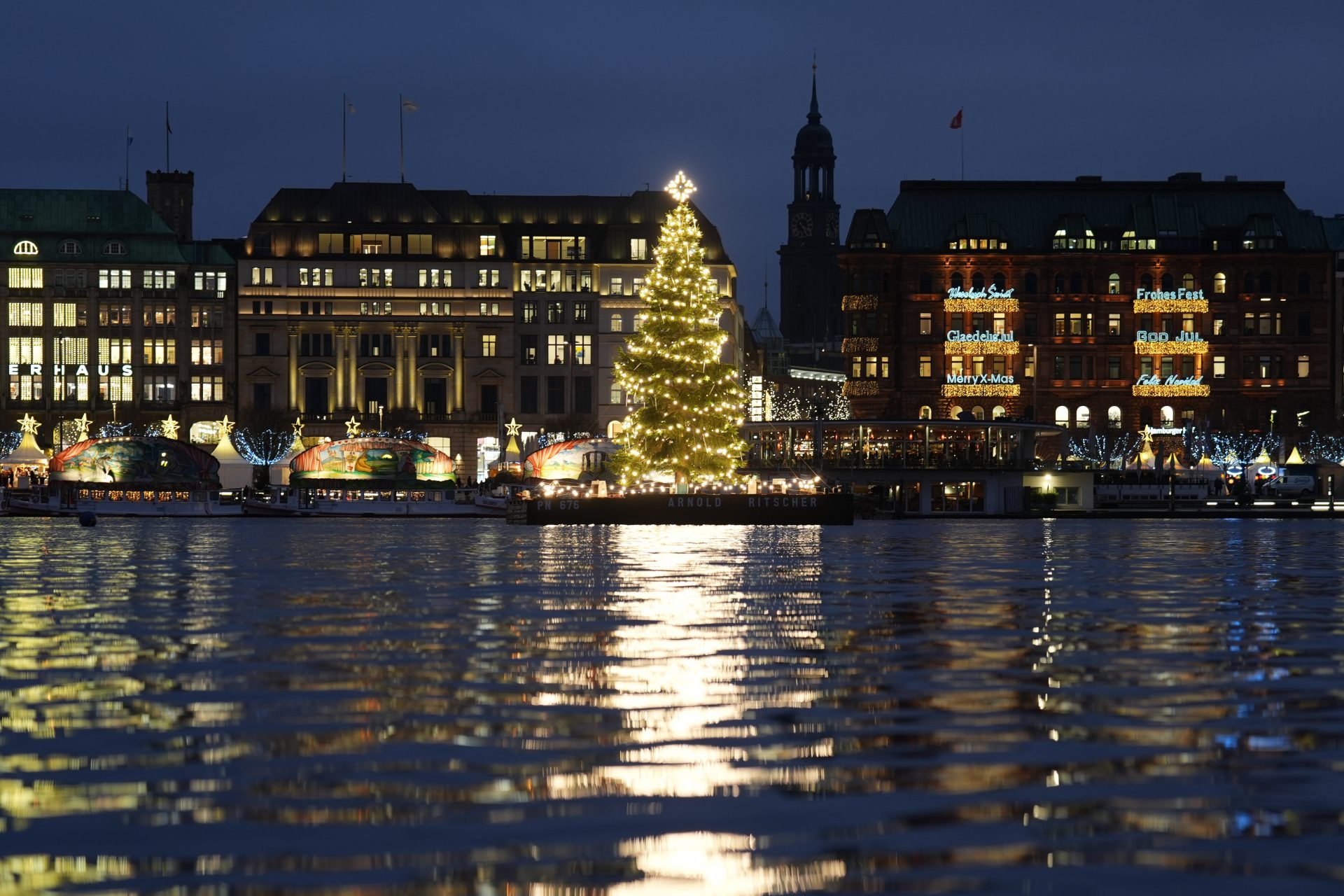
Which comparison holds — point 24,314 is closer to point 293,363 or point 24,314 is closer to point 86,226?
point 86,226

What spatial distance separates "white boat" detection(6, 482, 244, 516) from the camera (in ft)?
331

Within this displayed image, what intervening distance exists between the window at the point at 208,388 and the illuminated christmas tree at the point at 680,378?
295 feet

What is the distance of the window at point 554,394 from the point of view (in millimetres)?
165250

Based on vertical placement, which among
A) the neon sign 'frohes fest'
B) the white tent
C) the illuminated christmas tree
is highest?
the neon sign 'frohes fest'

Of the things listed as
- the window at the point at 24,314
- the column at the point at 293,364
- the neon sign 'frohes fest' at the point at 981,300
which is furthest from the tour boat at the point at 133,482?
the window at the point at 24,314

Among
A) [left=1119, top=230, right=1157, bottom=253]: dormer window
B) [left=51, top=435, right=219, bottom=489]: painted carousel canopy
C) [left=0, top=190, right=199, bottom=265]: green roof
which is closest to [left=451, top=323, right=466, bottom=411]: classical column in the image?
[left=0, top=190, right=199, bottom=265]: green roof

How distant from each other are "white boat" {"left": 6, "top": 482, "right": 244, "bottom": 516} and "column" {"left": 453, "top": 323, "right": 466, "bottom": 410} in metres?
56.2

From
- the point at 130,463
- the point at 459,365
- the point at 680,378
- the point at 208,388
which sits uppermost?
the point at 459,365

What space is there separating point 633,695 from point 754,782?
497cm

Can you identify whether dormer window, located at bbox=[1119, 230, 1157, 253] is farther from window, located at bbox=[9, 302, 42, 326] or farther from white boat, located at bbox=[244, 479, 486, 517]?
window, located at bbox=[9, 302, 42, 326]

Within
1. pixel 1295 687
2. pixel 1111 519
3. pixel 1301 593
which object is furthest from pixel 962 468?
pixel 1295 687

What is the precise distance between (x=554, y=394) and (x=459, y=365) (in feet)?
27.5

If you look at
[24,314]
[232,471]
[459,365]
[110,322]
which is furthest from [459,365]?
[232,471]

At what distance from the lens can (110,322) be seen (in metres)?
169
